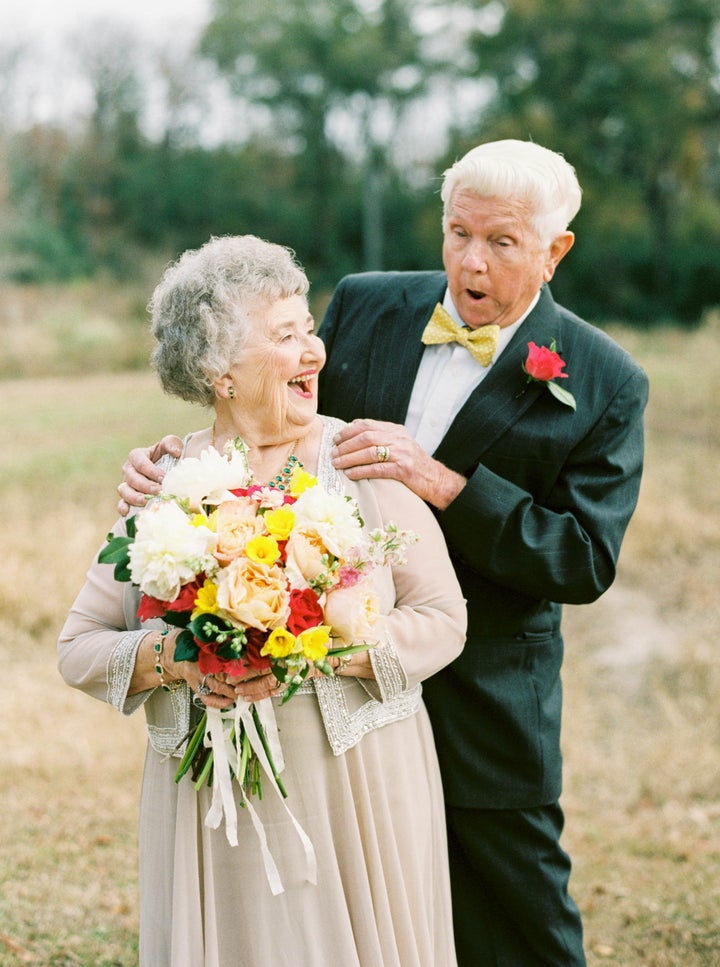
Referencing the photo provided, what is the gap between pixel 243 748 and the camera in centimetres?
242

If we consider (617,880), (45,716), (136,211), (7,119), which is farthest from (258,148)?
(617,880)

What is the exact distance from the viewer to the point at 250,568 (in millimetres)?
2150

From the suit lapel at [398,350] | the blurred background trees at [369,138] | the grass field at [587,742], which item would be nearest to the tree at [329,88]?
the blurred background trees at [369,138]

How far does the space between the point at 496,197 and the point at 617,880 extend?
326 centimetres

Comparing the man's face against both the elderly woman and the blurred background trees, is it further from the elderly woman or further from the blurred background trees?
the blurred background trees

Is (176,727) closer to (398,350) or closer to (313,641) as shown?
(313,641)

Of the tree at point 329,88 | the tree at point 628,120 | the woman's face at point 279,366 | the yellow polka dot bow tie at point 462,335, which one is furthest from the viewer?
the tree at point 329,88

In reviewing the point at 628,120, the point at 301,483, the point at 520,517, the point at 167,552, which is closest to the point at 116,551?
the point at 167,552

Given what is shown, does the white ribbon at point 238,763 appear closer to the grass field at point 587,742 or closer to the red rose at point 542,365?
the red rose at point 542,365

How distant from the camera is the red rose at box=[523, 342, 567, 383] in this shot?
2920 mm

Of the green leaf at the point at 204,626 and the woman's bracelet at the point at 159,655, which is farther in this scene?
the woman's bracelet at the point at 159,655

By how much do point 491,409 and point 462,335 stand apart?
0.25 m

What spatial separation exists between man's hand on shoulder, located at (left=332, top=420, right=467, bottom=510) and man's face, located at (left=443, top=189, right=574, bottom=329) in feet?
1.68

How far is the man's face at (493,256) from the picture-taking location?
2.94 metres
